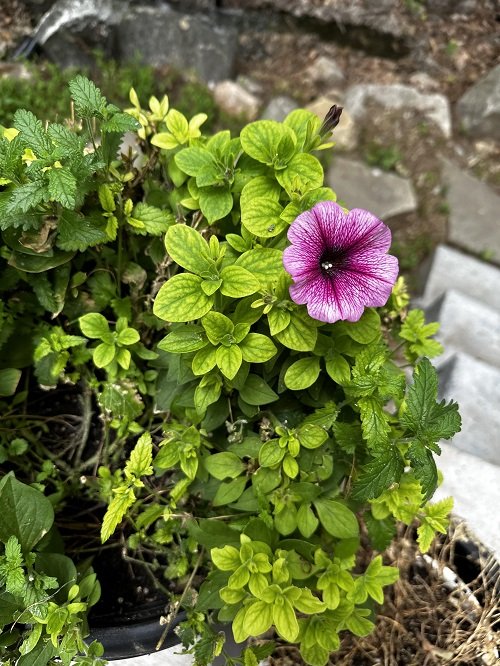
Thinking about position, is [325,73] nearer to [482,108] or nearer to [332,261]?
[482,108]

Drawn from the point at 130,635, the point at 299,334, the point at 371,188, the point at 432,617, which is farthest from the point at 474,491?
the point at 371,188

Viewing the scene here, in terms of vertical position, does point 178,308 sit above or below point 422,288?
above

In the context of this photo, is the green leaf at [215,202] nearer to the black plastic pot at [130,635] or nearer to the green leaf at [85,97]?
the green leaf at [85,97]

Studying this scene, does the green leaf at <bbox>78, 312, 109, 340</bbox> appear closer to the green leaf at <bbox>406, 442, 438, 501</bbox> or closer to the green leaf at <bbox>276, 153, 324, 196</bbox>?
the green leaf at <bbox>276, 153, 324, 196</bbox>

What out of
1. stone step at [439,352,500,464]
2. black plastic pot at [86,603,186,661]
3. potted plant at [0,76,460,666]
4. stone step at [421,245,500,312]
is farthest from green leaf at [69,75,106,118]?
stone step at [421,245,500,312]

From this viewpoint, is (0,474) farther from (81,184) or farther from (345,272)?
(345,272)

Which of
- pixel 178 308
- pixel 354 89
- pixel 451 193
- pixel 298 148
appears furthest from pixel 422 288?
pixel 178 308
